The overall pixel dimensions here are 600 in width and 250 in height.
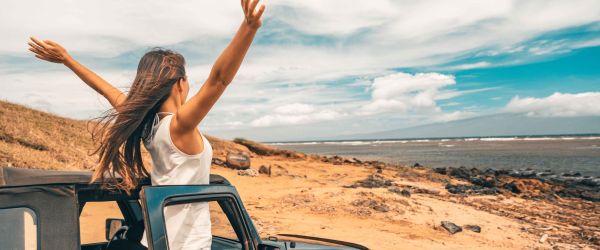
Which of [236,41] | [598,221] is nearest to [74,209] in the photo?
[236,41]

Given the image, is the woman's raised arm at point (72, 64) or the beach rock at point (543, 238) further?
the beach rock at point (543, 238)

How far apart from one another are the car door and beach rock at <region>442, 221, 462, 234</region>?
717cm

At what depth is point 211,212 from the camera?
2646 millimetres

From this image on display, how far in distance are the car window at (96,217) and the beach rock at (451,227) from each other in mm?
7656

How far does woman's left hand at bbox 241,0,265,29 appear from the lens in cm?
188

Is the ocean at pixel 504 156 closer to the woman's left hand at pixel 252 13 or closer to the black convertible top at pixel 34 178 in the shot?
the woman's left hand at pixel 252 13

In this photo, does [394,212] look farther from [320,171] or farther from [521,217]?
[320,171]

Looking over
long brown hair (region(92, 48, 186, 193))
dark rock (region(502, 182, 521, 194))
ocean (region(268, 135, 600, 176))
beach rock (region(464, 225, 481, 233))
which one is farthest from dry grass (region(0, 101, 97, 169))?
ocean (region(268, 135, 600, 176))

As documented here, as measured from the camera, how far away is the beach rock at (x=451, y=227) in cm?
908

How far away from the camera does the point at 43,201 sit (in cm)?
198

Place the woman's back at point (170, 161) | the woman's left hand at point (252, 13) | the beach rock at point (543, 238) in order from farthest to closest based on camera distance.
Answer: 1. the beach rock at point (543, 238)
2. the woman's back at point (170, 161)
3. the woman's left hand at point (252, 13)

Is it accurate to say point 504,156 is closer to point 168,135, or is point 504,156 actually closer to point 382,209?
point 382,209

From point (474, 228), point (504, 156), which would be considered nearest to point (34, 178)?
point (474, 228)

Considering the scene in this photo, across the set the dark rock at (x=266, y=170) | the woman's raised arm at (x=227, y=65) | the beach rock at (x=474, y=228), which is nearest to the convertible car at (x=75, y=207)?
the woman's raised arm at (x=227, y=65)
